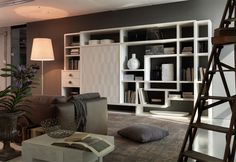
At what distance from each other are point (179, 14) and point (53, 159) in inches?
167

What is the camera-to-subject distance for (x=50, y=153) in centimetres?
191

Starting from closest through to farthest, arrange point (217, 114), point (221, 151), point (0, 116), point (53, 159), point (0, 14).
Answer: point (53, 159) < point (0, 116) < point (221, 151) < point (217, 114) < point (0, 14)

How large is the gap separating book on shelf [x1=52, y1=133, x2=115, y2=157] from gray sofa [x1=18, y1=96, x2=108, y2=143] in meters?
0.72

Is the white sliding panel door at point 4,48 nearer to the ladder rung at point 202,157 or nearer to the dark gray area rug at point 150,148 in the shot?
the dark gray area rug at point 150,148

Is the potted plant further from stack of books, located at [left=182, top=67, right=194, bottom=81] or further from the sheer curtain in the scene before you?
the sheer curtain

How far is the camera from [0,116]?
7.89 feet

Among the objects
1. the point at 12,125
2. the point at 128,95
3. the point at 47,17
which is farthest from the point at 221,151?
the point at 47,17

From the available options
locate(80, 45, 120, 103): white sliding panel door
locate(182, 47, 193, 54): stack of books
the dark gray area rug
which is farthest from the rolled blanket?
locate(182, 47, 193, 54): stack of books

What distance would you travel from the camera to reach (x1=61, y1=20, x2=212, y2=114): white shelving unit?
15.8ft

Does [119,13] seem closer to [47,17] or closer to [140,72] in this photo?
[140,72]

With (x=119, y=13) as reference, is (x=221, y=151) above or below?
below

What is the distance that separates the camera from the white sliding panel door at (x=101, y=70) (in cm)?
550

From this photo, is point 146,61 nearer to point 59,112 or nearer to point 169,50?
point 169,50

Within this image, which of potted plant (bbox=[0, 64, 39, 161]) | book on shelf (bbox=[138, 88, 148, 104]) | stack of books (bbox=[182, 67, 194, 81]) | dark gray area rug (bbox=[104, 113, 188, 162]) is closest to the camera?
potted plant (bbox=[0, 64, 39, 161])
